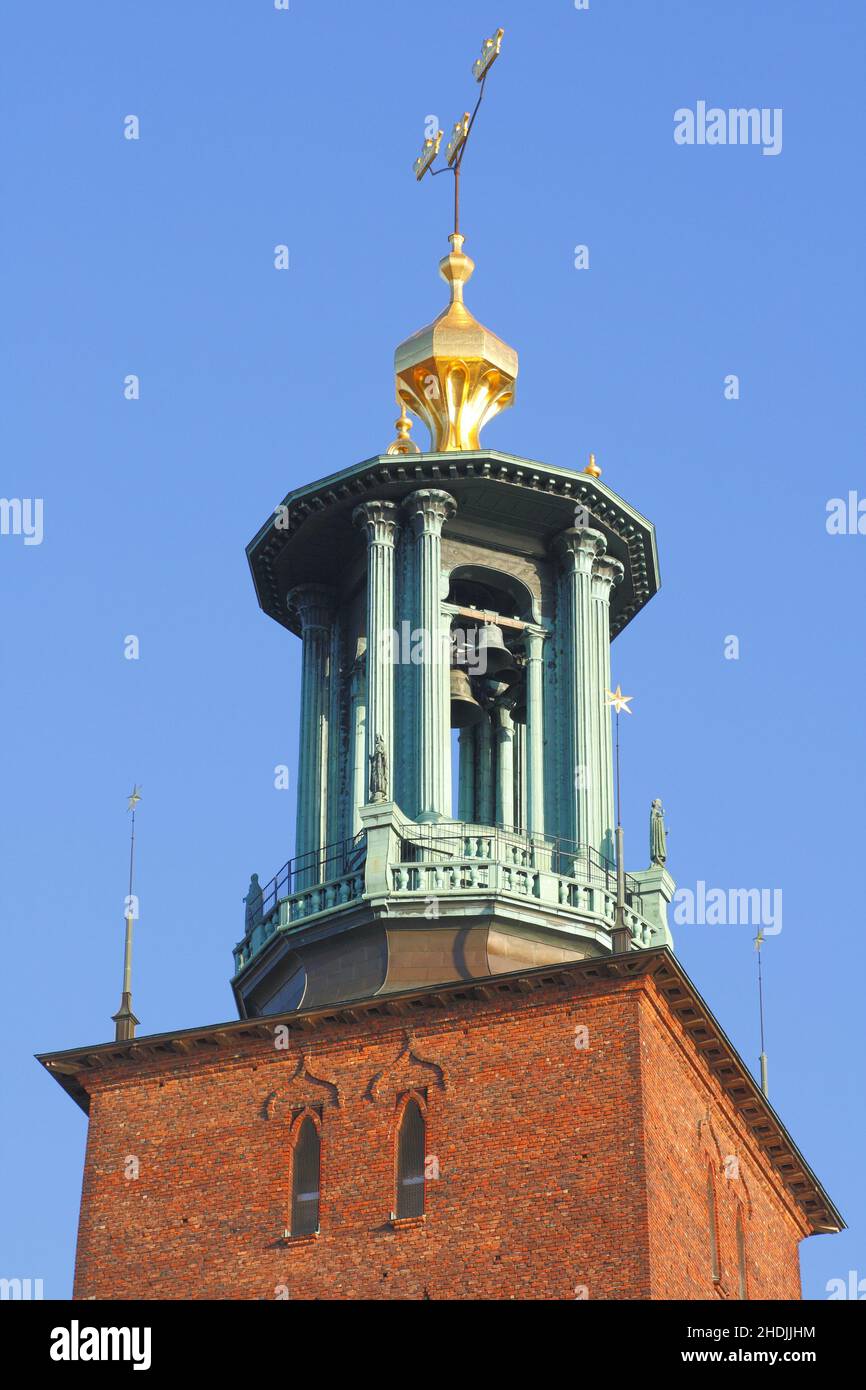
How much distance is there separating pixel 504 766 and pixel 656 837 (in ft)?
11.1

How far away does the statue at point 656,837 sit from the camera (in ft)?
168

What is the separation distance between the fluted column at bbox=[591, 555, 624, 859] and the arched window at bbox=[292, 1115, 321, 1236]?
595 cm

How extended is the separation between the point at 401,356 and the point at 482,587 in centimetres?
415

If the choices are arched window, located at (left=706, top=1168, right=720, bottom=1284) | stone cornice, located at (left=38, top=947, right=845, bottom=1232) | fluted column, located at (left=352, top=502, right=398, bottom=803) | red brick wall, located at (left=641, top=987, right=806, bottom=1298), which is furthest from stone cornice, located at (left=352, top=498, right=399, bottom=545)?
arched window, located at (left=706, top=1168, right=720, bottom=1284)

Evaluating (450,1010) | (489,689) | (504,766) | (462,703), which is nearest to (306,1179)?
(450,1010)

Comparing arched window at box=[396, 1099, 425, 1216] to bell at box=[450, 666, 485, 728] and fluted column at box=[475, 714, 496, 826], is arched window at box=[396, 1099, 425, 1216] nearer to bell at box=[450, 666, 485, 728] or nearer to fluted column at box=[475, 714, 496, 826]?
fluted column at box=[475, 714, 496, 826]

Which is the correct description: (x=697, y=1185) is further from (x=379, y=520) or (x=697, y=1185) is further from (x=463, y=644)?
(x=379, y=520)

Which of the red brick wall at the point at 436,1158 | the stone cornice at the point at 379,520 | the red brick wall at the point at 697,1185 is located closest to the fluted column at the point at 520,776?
the stone cornice at the point at 379,520

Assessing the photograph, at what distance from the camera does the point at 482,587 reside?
5441cm

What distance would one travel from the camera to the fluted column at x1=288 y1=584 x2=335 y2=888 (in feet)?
169

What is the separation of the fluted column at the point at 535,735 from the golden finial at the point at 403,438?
400cm

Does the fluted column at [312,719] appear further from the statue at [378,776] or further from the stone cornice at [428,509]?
the stone cornice at [428,509]

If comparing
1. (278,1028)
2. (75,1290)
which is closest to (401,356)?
(278,1028)
